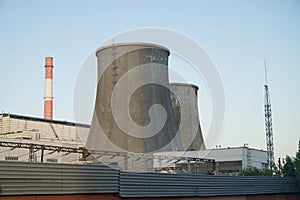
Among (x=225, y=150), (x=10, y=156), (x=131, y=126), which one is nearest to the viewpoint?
(x=131, y=126)

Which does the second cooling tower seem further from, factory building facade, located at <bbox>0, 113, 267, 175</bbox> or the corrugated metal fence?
the corrugated metal fence

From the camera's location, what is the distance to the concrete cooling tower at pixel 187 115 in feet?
92.5

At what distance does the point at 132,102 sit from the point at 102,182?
35.4ft

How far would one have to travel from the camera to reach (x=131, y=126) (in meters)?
21.0

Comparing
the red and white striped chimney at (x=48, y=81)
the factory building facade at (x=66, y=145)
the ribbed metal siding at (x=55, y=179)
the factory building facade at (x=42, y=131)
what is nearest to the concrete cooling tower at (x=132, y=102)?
the factory building facade at (x=66, y=145)

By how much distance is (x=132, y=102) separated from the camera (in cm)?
2128

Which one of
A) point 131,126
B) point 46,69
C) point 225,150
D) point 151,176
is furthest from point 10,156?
point 151,176

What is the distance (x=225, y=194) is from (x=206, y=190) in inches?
40.4

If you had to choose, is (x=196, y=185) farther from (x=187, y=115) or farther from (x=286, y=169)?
(x=187, y=115)

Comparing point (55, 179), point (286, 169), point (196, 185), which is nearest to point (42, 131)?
point (286, 169)

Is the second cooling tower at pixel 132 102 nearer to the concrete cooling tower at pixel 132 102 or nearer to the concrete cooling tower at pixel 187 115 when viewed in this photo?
the concrete cooling tower at pixel 132 102

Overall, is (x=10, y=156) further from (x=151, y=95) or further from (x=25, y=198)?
(x=25, y=198)

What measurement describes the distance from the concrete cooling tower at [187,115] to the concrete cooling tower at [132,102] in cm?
649

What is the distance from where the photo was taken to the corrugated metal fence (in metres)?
9.00
